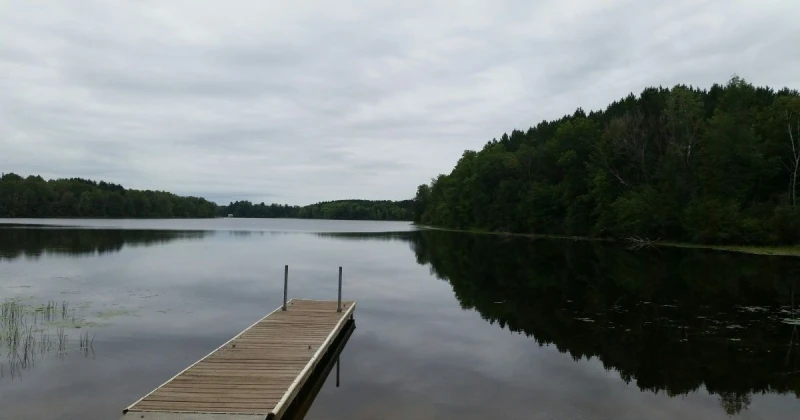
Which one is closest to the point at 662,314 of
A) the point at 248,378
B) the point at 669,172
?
the point at 248,378

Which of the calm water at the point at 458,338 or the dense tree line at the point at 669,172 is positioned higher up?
the dense tree line at the point at 669,172

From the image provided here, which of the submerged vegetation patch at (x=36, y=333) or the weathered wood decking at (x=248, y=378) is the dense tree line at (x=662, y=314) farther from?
the submerged vegetation patch at (x=36, y=333)

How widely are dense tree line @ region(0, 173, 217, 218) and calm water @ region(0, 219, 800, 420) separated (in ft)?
415

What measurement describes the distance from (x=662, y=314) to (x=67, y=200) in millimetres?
156871

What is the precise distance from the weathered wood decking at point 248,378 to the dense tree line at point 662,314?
267 inches

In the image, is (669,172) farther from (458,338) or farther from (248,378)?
(248,378)

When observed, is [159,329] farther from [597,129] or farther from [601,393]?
[597,129]

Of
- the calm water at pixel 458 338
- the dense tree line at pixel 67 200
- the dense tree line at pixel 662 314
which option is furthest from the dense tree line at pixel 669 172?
the dense tree line at pixel 67 200

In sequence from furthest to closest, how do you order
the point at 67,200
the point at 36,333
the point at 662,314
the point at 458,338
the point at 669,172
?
the point at 67,200 → the point at 669,172 → the point at 662,314 → the point at 458,338 → the point at 36,333

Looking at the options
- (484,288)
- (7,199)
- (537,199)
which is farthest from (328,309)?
(7,199)

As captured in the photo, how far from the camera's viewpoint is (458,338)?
1546 cm

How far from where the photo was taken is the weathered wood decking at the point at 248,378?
8075 mm

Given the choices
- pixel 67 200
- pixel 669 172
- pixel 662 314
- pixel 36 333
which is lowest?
pixel 36 333

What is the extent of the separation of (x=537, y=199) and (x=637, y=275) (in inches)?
1954
